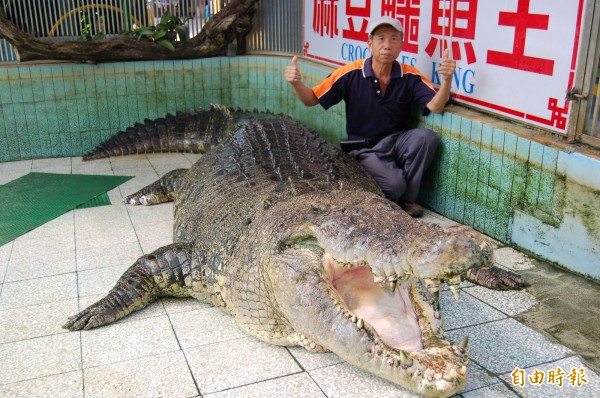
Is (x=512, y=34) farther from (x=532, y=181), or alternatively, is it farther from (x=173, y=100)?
(x=173, y=100)

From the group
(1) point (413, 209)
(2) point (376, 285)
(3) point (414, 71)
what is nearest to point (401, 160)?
(1) point (413, 209)

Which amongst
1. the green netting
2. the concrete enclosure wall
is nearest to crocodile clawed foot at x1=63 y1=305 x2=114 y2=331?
the green netting

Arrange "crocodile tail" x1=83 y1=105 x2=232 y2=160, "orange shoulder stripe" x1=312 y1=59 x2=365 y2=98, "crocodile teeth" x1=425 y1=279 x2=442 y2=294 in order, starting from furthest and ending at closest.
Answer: "crocodile tail" x1=83 y1=105 x2=232 y2=160, "orange shoulder stripe" x1=312 y1=59 x2=365 y2=98, "crocodile teeth" x1=425 y1=279 x2=442 y2=294

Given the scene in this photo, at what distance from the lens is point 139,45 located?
6234 millimetres

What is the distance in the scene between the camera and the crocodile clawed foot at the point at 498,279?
3.15 m

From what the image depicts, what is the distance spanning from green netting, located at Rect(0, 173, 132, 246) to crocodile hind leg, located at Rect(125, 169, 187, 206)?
261mm

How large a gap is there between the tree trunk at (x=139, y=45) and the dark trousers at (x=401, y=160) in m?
2.76

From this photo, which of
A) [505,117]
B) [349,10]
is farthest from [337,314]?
[349,10]

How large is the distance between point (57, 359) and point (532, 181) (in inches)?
103

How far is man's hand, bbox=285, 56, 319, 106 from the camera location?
438cm

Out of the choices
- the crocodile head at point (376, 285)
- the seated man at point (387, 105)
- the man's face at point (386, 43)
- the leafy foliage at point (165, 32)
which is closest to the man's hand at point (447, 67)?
the seated man at point (387, 105)

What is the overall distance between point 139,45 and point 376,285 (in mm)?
4677

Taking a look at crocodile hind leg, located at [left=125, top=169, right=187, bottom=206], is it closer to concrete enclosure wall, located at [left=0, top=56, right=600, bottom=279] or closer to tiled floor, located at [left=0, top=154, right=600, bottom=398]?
tiled floor, located at [left=0, top=154, right=600, bottom=398]

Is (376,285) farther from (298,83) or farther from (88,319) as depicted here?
(298,83)
